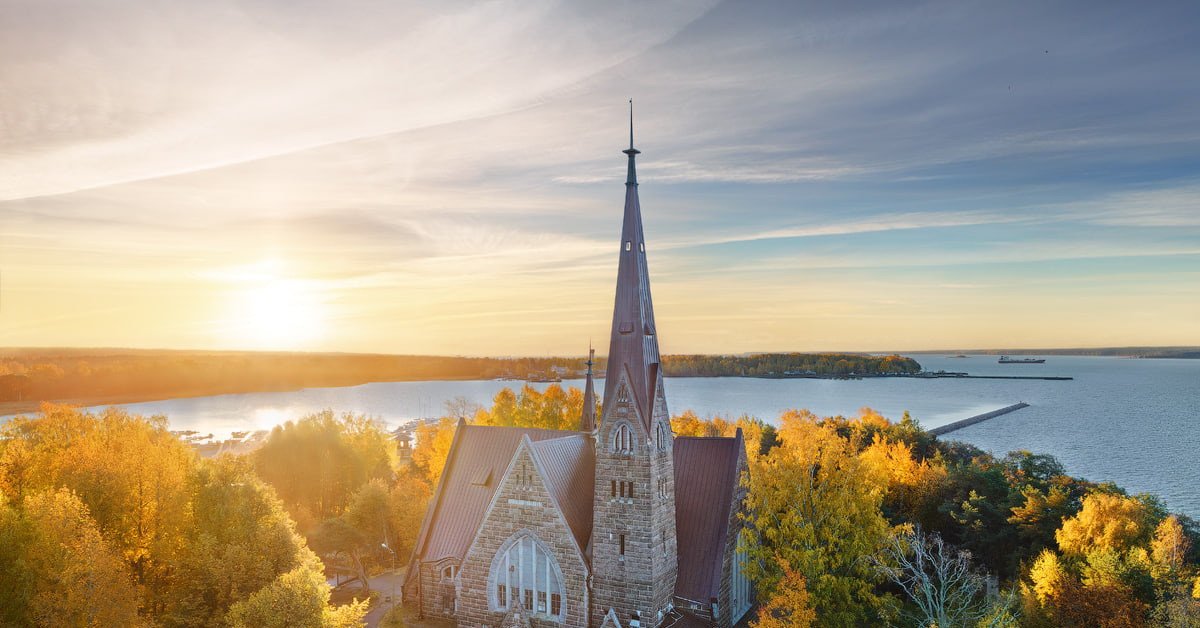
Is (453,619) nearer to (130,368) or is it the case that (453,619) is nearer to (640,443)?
(640,443)

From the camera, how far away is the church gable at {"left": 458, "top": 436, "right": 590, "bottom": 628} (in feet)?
84.8

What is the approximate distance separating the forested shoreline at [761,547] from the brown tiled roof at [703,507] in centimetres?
136

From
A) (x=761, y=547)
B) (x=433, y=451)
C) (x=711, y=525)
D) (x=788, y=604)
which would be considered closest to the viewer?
(x=788, y=604)

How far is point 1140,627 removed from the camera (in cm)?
2533

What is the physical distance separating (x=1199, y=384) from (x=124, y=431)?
274 metres

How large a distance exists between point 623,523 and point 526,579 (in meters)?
5.26

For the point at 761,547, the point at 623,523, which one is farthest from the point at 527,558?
the point at 761,547

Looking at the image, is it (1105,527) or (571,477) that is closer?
(571,477)

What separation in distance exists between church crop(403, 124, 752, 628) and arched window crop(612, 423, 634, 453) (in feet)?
0.13

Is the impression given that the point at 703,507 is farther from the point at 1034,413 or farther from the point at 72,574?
the point at 1034,413

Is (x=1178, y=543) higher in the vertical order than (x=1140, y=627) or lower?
higher

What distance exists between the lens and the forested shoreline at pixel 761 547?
23.5 metres

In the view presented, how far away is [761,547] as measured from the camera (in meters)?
28.0

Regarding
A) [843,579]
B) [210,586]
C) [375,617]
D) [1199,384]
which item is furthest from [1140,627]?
[1199,384]
